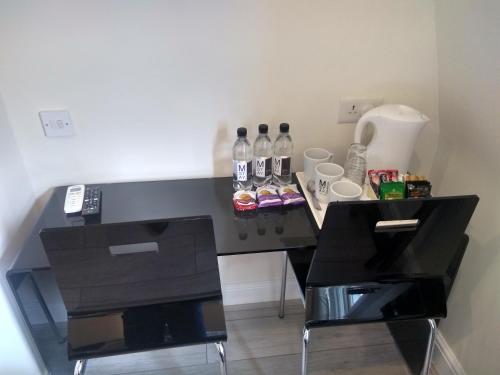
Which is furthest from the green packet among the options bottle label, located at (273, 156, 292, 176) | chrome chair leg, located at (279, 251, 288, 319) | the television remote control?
the television remote control

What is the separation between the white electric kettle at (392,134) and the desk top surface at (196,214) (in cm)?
30

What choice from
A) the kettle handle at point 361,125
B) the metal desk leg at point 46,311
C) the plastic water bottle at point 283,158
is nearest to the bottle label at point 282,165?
the plastic water bottle at point 283,158

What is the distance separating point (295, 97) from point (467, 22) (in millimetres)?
544

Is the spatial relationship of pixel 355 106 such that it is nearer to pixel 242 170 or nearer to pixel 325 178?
pixel 325 178

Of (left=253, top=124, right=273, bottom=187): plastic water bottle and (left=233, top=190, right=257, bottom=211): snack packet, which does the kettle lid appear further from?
(left=233, top=190, right=257, bottom=211): snack packet

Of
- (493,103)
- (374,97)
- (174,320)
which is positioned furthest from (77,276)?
(493,103)

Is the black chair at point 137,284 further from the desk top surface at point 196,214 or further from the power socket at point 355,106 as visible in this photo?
the power socket at point 355,106

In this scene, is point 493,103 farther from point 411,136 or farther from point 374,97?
point 374,97

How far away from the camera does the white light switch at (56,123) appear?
123 cm

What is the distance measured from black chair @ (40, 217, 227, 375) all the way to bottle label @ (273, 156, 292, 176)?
1.45 ft

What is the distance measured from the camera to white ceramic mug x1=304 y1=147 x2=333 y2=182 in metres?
1.29

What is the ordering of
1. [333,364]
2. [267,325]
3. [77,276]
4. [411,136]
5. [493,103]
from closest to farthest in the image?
1. [77,276]
2. [493,103]
3. [411,136]
4. [333,364]
5. [267,325]

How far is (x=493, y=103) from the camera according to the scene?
3.48 ft

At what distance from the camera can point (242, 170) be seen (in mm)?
1257
